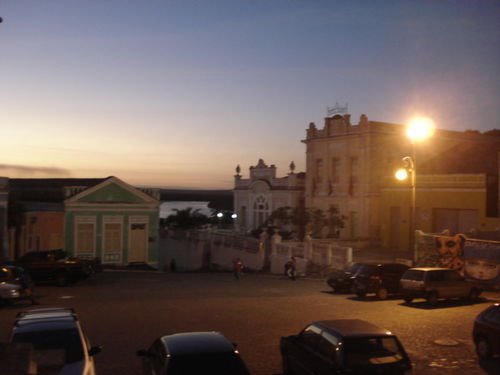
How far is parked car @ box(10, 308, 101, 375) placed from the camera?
8.80 metres

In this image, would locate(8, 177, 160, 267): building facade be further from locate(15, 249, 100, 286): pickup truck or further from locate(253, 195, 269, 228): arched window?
locate(253, 195, 269, 228): arched window

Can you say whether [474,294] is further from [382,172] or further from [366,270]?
[382,172]

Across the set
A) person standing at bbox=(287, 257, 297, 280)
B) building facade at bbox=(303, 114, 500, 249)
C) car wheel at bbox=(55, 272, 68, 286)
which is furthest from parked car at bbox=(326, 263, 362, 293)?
building facade at bbox=(303, 114, 500, 249)

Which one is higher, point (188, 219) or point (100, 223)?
point (188, 219)

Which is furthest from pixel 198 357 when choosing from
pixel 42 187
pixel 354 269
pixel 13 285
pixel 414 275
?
pixel 42 187

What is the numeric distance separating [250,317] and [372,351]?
30.3 feet

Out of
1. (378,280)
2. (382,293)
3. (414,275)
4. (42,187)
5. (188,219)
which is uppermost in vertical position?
(42,187)

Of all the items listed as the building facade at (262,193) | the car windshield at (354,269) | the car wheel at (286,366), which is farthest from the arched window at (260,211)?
the car wheel at (286,366)

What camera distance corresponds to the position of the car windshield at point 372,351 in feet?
30.8

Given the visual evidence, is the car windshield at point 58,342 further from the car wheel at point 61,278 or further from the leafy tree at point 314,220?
the leafy tree at point 314,220

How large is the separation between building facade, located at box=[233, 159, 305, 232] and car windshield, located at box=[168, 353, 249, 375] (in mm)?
41521

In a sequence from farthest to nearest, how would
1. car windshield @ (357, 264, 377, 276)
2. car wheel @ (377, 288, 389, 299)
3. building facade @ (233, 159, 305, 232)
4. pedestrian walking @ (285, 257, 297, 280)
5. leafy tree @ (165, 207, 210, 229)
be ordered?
leafy tree @ (165, 207, 210, 229), building facade @ (233, 159, 305, 232), pedestrian walking @ (285, 257, 297, 280), car windshield @ (357, 264, 377, 276), car wheel @ (377, 288, 389, 299)

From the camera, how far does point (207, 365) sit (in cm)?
855

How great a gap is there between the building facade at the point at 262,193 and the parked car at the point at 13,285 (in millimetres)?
29417
